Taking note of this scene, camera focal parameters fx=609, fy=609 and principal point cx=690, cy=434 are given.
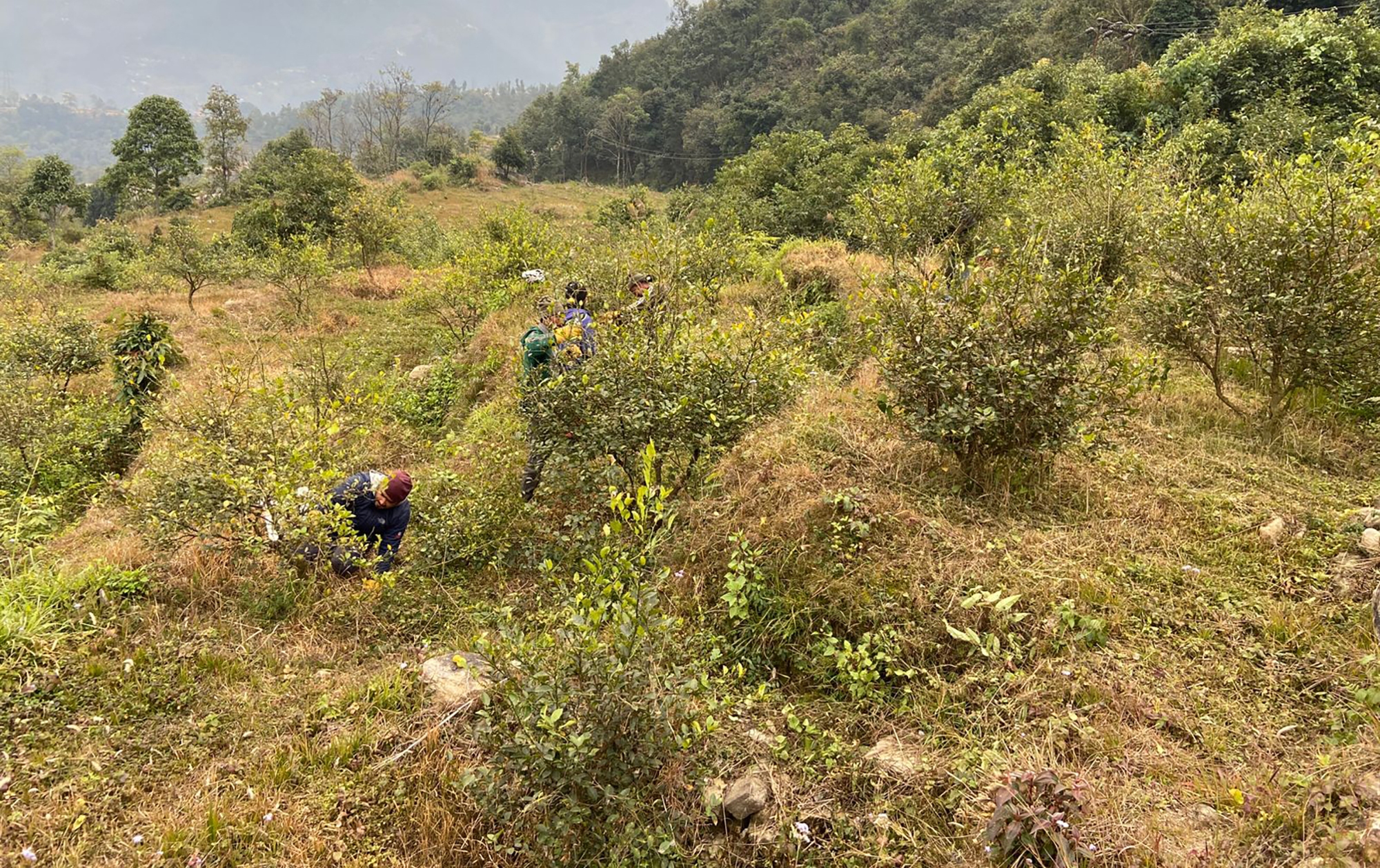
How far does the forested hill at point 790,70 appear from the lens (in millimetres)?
32438

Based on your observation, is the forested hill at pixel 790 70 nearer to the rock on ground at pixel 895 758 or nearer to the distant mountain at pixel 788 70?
the distant mountain at pixel 788 70

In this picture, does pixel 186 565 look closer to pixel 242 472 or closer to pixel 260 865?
pixel 242 472

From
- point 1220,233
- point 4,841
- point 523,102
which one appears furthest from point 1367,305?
point 523,102

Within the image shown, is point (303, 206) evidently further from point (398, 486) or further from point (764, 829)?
point (764, 829)

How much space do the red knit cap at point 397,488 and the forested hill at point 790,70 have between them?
34.9 m

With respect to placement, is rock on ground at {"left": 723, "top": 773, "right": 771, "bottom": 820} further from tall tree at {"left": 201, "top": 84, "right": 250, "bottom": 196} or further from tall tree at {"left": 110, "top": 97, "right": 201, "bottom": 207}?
tall tree at {"left": 201, "top": 84, "right": 250, "bottom": 196}

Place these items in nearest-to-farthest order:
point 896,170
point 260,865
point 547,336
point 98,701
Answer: point 260,865, point 98,701, point 547,336, point 896,170

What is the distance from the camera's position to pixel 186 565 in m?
4.70

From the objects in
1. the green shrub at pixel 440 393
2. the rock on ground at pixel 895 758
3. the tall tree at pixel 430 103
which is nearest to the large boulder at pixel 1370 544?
the rock on ground at pixel 895 758

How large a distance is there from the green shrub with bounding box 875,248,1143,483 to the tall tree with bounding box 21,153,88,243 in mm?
48006

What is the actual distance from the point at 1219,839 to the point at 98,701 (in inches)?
223

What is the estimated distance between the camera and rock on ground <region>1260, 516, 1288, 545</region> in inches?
159

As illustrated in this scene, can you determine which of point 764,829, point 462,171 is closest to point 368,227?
point 764,829

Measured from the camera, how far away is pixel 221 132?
46156 mm
